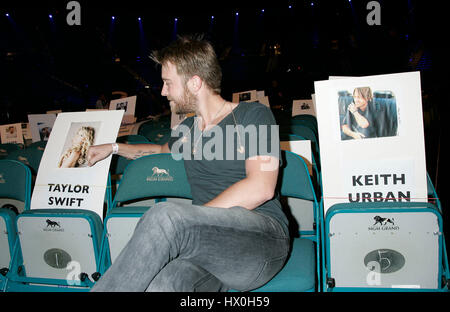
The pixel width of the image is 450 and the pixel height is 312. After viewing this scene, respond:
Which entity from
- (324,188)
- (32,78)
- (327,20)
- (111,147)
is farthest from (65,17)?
(324,188)

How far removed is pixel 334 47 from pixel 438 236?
12198mm

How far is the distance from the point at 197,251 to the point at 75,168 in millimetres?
1353

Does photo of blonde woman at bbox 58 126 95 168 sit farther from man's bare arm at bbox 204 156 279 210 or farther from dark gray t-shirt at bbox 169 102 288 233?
man's bare arm at bbox 204 156 279 210

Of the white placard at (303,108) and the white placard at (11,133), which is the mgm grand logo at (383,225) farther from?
the white placard at (11,133)

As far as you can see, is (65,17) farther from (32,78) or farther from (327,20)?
(327,20)

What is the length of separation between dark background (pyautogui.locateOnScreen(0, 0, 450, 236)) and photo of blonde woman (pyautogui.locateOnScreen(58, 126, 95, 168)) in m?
8.82

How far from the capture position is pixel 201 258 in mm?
Result: 1182

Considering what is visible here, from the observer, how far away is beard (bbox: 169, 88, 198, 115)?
67.8 inches

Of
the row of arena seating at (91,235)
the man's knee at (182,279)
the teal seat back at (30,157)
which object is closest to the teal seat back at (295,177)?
the row of arena seating at (91,235)

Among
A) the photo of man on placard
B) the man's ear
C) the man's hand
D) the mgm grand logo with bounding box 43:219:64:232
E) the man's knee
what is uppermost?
the man's ear

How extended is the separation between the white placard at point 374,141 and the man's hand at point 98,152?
1317mm

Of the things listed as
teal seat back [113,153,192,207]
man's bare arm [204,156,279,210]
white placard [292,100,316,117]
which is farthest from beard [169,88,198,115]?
white placard [292,100,316,117]

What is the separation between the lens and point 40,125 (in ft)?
17.4

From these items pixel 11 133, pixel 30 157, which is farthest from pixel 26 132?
pixel 30 157
